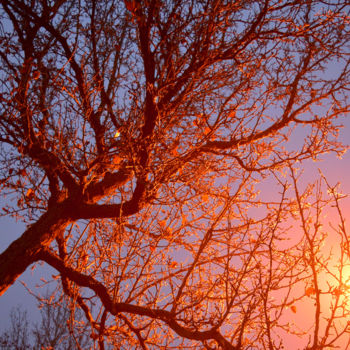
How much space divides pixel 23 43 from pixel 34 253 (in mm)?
3053

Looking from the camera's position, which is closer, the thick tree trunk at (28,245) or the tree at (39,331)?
the thick tree trunk at (28,245)

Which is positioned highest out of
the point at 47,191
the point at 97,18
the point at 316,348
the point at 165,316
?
the point at 97,18

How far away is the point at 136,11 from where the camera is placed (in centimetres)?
441

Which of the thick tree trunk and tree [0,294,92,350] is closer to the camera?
the thick tree trunk

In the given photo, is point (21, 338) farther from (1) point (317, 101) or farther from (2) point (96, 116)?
(1) point (317, 101)

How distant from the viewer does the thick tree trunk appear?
396 cm

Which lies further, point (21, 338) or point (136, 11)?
point (21, 338)

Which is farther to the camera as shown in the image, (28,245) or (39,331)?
(39,331)

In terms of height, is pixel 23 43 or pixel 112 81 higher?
pixel 112 81

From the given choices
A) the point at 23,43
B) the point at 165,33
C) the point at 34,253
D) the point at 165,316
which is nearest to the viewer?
the point at 165,316

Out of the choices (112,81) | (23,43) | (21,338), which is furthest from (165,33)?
(21,338)

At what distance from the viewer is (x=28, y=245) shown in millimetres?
4148

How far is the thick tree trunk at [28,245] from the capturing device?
156 inches

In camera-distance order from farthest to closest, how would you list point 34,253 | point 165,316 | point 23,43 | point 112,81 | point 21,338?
point 21,338 < point 112,81 < point 23,43 < point 34,253 < point 165,316
